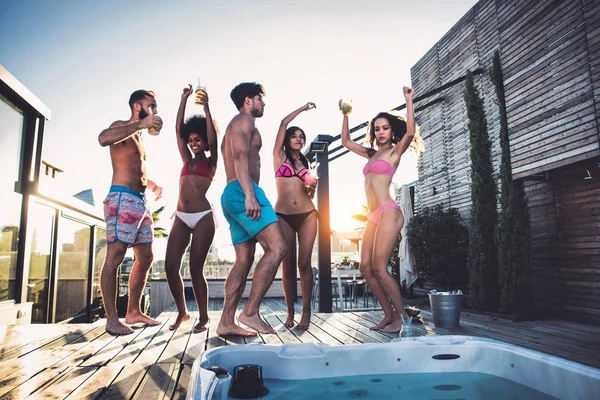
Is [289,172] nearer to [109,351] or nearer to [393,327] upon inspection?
[393,327]

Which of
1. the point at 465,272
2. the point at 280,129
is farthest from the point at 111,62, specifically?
the point at 465,272

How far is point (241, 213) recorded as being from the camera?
2.80 metres

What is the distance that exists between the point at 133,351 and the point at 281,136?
2.02 metres

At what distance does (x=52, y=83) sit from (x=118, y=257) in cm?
406

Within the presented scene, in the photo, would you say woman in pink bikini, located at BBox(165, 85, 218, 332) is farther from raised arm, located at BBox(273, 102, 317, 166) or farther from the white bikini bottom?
raised arm, located at BBox(273, 102, 317, 166)

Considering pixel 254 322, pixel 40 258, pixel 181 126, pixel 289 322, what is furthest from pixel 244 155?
pixel 40 258

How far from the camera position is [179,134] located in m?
3.38

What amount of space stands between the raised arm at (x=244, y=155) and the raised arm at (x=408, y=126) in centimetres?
133

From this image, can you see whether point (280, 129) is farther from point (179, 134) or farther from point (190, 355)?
point (190, 355)

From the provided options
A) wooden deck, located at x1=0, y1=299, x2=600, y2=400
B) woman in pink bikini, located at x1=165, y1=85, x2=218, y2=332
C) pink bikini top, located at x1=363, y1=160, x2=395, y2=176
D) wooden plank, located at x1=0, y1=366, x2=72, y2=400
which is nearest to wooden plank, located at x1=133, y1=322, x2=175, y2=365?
wooden deck, located at x1=0, y1=299, x2=600, y2=400

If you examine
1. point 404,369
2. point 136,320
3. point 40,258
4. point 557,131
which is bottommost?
point 404,369

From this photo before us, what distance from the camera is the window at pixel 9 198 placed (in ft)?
13.2

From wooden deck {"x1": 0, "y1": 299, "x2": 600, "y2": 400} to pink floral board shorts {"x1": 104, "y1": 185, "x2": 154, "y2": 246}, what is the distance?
712 mm

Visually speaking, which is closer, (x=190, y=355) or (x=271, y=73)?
(x=190, y=355)
